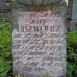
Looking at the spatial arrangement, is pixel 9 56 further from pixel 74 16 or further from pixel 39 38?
pixel 74 16

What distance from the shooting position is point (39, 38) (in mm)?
4371

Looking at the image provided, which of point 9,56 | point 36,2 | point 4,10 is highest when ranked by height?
point 36,2

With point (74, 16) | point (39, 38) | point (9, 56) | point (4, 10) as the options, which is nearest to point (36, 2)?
point (39, 38)

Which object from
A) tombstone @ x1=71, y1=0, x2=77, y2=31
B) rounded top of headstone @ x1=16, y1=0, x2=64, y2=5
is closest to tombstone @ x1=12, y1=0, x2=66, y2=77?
rounded top of headstone @ x1=16, y1=0, x2=64, y2=5

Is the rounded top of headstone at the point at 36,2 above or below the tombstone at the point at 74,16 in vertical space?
above

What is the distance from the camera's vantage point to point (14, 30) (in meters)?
4.36

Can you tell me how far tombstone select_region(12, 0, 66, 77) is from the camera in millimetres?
4270

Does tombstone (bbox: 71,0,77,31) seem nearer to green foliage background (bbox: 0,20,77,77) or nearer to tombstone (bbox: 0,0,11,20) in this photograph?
tombstone (bbox: 0,0,11,20)

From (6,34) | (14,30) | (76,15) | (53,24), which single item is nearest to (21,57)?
(14,30)

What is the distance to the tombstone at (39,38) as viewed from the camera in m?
4.27

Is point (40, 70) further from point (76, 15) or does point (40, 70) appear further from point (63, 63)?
point (76, 15)

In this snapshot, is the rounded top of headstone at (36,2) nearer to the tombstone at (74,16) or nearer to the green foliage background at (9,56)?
the green foliage background at (9,56)

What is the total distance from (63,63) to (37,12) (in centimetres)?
85

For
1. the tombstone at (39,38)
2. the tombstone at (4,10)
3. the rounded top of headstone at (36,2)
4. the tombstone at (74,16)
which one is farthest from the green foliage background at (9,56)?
the tombstone at (4,10)
